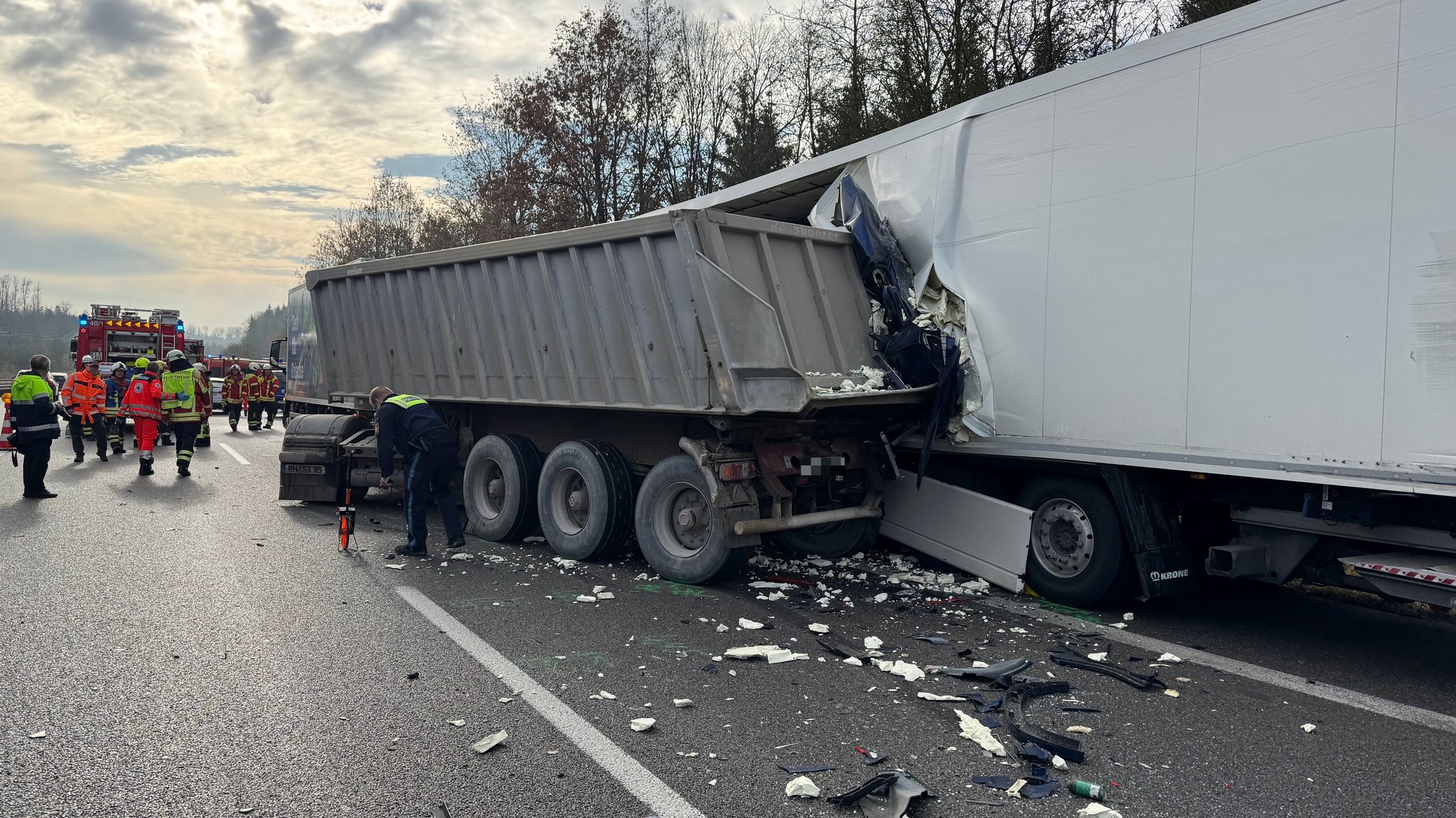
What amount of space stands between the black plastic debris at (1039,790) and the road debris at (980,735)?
276 mm

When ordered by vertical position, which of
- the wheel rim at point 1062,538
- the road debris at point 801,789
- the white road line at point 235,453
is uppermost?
the wheel rim at point 1062,538

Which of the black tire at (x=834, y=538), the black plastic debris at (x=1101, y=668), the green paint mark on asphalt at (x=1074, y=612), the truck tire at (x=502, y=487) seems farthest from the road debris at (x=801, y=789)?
the truck tire at (x=502, y=487)

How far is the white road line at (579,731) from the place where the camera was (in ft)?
10.4

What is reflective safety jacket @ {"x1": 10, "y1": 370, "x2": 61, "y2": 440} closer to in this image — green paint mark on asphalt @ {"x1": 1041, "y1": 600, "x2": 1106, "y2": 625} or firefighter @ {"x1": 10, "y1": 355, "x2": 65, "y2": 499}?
firefighter @ {"x1": 10, "y1": 355, "x2": 65, "y2": 499}

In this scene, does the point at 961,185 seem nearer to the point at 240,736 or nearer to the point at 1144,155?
the point at 1144,155

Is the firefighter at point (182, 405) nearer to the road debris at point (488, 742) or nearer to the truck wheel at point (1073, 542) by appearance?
the road debris at point (488, 742)

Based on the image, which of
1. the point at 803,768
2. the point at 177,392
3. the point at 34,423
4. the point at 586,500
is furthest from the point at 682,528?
the point at 177,392

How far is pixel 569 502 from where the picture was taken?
781cm

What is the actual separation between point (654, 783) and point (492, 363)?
5.95 meters

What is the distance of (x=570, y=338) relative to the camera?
768 centimetres

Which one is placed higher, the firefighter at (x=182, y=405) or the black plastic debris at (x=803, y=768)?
the firefighter at (x=182, y=405)

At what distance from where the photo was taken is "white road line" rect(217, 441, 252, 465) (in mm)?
14367

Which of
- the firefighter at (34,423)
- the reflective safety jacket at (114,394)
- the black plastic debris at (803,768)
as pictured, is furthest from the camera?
the reflective safety jacket at (114,394)

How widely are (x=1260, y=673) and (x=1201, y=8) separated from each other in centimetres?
1102
